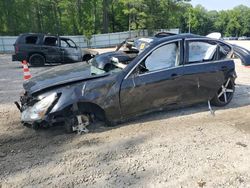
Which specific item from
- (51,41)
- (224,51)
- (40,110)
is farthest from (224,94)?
(51,41)

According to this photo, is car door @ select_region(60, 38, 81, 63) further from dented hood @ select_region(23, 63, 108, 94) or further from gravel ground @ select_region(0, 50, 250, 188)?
gravel ground @ select_region(0, 50, 250, 188)

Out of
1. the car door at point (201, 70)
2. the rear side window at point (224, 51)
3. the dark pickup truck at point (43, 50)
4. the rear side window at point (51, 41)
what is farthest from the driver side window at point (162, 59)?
the rear side window at point (51, 41)

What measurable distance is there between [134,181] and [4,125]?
3.08 metres

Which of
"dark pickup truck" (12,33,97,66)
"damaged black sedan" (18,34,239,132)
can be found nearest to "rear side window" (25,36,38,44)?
"dark pickup truck" (12,33,97,66)

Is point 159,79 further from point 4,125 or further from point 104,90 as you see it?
point 4,125

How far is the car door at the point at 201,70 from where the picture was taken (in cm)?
590

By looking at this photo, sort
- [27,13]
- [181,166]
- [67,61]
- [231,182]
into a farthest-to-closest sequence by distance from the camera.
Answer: [27,13], [67,61], [181,166], [231,182]

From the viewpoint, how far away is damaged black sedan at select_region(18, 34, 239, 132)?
4.90 m

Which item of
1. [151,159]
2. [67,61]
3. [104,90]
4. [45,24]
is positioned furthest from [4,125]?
[45,24]

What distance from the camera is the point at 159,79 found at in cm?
552

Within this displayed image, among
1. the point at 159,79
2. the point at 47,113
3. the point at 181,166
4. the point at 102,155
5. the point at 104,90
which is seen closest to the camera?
the point at 181,166

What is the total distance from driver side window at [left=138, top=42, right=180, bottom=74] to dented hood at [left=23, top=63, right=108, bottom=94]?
2.80ft

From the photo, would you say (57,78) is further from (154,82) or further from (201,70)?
(201,70)

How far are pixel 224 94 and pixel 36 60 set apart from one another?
10.4 meters
